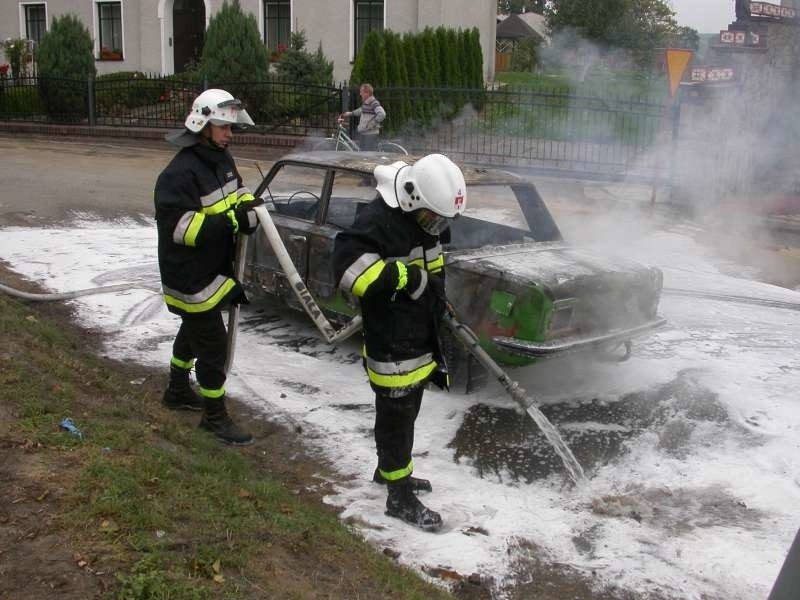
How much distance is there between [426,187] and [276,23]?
21452 mm

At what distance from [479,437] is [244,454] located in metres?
1.31

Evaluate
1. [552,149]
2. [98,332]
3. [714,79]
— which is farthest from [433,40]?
[98,332]

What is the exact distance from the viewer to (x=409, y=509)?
3992 millimetres

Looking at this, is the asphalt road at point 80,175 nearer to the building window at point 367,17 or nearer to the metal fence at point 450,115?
the metal fence at point 450,115

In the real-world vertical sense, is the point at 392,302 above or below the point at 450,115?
below

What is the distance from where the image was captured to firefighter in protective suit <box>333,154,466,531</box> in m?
3.79

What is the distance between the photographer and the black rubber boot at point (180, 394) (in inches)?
201

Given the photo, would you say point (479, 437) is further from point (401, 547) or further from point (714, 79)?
point (714, 79)

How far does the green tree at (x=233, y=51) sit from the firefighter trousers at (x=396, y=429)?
54.3 ft

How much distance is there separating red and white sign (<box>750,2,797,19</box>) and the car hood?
7.47 m

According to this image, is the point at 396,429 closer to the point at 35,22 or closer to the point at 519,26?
the point at 35,22

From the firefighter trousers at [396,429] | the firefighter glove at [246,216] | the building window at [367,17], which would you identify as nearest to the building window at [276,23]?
the building window at [367,17]

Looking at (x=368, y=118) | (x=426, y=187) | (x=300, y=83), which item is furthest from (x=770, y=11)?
(x=426, y=187)

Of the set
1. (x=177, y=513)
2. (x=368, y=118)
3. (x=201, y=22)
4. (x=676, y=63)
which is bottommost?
(x=177, y=513)
